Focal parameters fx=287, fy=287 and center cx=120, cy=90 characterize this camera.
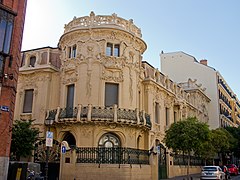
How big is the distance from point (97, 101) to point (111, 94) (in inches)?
59.5

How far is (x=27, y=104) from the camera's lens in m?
26.6

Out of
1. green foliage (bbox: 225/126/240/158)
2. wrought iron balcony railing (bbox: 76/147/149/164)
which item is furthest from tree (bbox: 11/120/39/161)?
green foliage (bbox: 225/126/240/158)

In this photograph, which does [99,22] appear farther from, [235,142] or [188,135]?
[235,142]

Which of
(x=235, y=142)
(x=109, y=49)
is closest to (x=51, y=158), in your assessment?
(x=109, y=49)

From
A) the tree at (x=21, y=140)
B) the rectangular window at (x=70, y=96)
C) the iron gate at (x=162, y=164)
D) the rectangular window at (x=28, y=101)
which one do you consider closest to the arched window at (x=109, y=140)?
the rectangular window at (x=70, y=96)

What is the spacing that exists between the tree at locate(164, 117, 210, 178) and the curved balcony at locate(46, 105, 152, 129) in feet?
9.51

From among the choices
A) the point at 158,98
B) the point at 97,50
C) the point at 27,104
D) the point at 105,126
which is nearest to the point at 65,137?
the point at 105,126

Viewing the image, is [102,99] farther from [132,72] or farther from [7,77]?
[7,77]

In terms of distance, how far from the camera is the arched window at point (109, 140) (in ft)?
75.0

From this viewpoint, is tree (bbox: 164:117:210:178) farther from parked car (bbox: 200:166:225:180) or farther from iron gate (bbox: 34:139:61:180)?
iron gate (bbox: 34:139:61:180)

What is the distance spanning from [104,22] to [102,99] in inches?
265

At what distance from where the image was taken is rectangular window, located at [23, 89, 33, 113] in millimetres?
26469

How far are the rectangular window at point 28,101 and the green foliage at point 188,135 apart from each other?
12987mm

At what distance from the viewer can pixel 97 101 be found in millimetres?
23141
